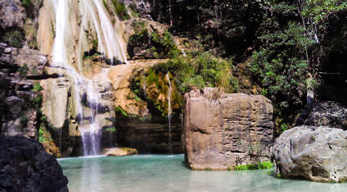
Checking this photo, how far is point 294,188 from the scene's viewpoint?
7.39 metres

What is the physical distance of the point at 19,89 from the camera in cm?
1553

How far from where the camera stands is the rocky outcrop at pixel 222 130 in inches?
421

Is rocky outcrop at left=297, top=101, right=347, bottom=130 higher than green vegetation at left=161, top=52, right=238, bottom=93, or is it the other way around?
green vegetation at left=161, top=52, right=238, bottom=93

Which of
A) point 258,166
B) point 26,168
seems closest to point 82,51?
point 258,166

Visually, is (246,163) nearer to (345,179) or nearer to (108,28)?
(345,179)

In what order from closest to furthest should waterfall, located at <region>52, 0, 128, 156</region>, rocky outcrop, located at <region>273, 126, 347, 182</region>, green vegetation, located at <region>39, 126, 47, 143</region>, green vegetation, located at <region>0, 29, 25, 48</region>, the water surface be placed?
1. the water surface
2. rocky outcrop, located at <region>273, 126, 347, 182</region>
3. green vegetation, located at <region>39, 126, 47, 143</region>
4. waterfall, located at <region>52, 0, 128, 156</region>
5. green vegetation, located at <region>0, 29, 25, 48</region>

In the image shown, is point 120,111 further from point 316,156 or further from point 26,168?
point 26,168

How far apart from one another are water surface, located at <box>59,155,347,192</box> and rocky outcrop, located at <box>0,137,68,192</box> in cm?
371

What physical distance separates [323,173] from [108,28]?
18.1m

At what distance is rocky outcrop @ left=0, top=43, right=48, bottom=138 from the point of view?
1452cm

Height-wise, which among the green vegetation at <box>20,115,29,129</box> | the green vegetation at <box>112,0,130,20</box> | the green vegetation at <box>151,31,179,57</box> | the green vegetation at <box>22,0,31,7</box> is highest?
the green vegetation at <box>112,0,130,20</box>

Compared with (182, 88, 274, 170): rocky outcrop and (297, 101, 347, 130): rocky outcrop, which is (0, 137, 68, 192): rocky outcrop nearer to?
(182, 88, 274, 170): rocky outcrop

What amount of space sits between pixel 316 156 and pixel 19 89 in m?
12.7

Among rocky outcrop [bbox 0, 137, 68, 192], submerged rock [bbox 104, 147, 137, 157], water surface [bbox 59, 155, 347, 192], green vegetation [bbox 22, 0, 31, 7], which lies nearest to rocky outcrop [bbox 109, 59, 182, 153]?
submerged rock [bbox 104, 147, 137, 157]
